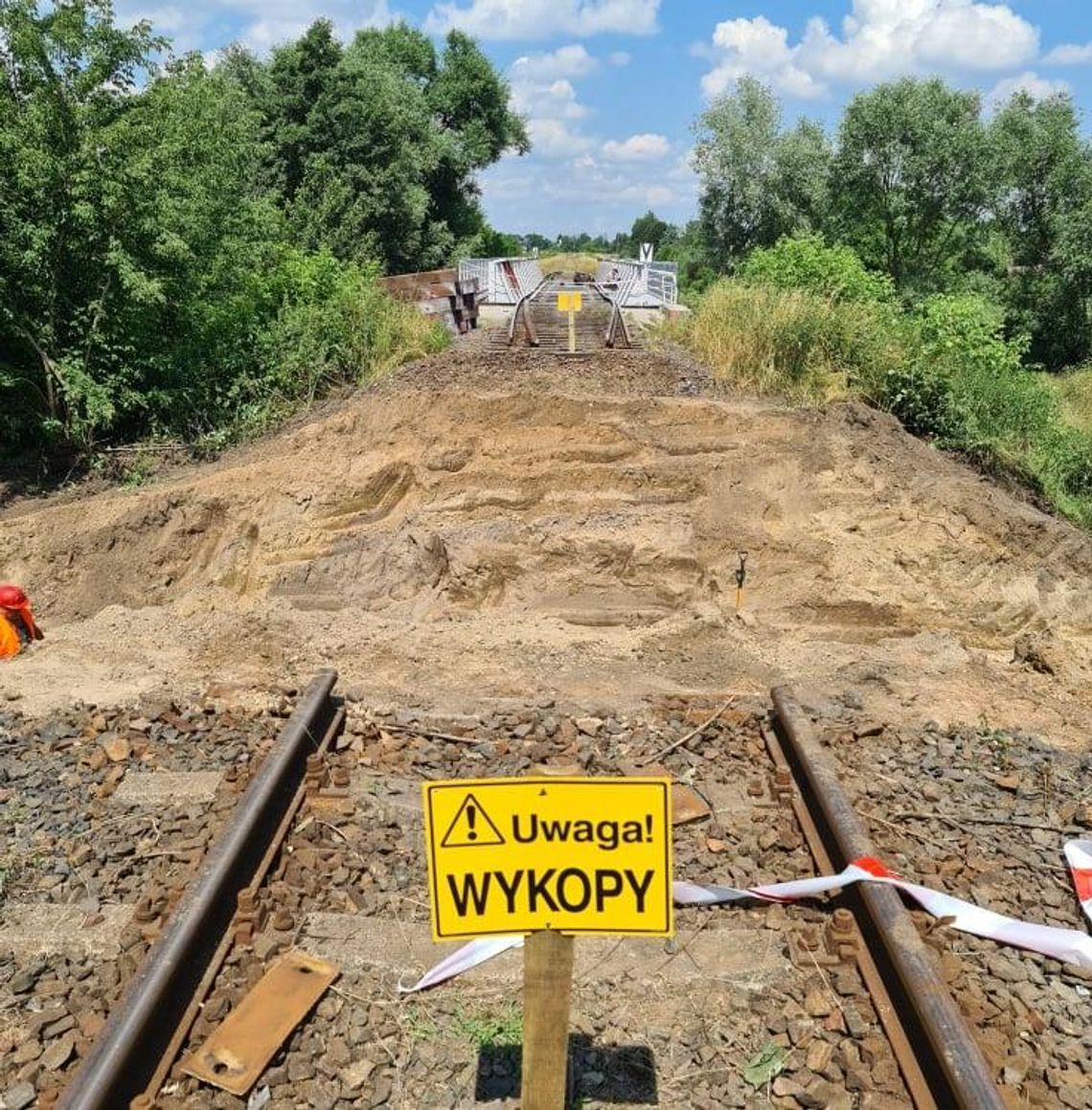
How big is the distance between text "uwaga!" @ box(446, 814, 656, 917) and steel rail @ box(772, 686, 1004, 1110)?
124cm

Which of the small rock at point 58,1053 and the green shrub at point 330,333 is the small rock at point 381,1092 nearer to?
the small rock at point 58,1053

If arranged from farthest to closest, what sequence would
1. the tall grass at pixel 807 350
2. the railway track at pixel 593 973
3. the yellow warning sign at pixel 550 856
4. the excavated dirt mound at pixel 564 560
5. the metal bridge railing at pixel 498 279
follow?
the metal bridge railing at pixel 498 279
the tall grass at pixel 807 350
the excavated dirt mound at pixel 564 560
the railway track at pixel 593 973
the yellow warning sign at pixel 550 856

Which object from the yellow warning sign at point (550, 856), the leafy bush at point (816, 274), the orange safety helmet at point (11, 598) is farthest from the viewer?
the leafy bush at point (816, 274)

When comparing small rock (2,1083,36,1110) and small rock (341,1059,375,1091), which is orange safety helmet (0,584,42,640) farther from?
small rock (341,1059,375,1091)

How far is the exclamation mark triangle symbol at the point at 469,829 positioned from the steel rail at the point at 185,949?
4.66 feet

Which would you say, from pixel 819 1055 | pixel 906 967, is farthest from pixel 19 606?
pixel 906 967

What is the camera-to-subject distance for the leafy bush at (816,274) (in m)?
13.6

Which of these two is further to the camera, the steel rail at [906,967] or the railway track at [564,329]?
the railway track at [564,329]

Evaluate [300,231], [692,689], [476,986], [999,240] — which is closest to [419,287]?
[300,231]

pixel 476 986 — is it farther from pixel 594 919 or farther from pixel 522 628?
pixel 522 628

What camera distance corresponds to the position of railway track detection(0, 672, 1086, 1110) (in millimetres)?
3074

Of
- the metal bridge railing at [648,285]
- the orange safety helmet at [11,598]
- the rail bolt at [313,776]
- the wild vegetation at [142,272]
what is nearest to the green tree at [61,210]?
the wild vegetation at [142,272]

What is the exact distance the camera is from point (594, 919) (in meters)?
2.53

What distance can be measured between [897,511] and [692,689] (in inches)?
148
